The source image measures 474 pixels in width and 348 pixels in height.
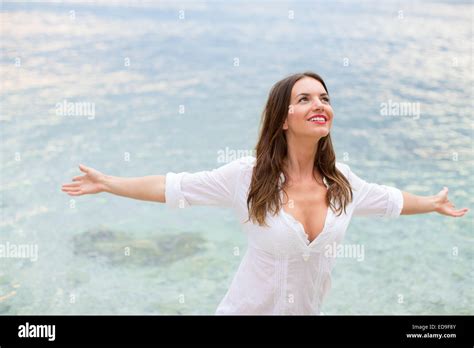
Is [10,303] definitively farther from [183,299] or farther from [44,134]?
[44,134]

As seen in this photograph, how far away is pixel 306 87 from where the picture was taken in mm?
2645

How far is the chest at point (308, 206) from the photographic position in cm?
254

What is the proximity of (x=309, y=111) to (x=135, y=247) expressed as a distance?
17.9ft

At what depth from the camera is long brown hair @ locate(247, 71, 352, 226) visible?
2.50 metres

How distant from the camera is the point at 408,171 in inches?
424

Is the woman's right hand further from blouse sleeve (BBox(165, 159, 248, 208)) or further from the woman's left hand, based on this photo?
the woman's left hand

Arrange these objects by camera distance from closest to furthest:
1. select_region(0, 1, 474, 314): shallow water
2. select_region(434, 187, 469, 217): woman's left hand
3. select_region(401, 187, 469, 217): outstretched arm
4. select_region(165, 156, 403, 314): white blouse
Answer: select_region(165, 156, 403, 314): white blouse, select_region(401, 187, 469, 217): outstretched arm, select_region(434, 187, 469, 217): woman's left hand, select_region(0, 1, 474, 314): shallow water

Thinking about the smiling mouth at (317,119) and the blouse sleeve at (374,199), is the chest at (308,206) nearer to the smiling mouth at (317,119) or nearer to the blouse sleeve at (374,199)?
the blouse sleeve at (374,199)

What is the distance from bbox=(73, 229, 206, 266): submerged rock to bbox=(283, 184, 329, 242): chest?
487 centimetres

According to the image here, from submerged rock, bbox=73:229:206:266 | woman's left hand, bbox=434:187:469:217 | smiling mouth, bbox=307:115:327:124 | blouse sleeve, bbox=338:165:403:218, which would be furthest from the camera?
submerged rock, bbox=73:229:206:266

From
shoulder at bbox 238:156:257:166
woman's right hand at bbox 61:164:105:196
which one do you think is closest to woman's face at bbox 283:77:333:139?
shoulder at bbox 238:156:257:166

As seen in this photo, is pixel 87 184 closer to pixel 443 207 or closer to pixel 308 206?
pixel 308 206

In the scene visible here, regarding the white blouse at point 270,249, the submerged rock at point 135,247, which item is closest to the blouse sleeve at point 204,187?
the white blouse at point 270,249

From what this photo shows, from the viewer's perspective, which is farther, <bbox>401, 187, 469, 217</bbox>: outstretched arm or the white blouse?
<bbox>401, 187, 469, 217</bbox>: outstretched arm
